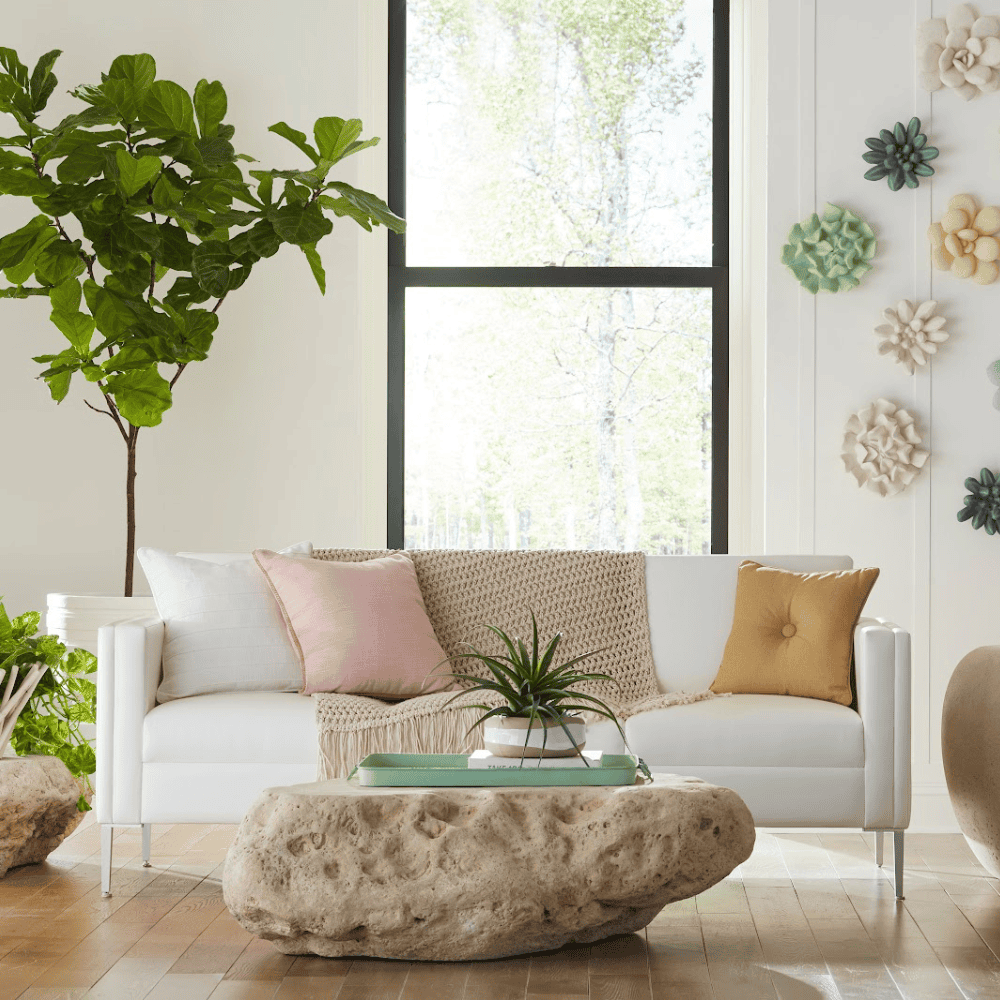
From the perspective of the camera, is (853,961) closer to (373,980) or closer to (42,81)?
(373,980)

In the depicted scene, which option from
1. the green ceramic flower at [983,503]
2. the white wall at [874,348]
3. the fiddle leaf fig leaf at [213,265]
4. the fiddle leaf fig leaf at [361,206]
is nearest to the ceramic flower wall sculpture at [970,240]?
the white wall at [874,348]

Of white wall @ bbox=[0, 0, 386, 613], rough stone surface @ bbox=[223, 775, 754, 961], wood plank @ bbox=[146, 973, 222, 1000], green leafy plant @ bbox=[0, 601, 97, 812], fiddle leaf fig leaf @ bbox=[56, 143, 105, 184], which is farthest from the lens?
white wall @ bbox=[0, 0, 386, 613]

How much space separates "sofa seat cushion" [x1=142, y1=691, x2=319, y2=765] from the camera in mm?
3131

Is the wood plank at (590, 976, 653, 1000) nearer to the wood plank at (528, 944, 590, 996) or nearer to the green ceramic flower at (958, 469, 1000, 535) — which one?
the wood plank at (528, 944, 590, 996)

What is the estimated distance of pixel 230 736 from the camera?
314 cm

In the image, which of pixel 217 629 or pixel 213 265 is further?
pixel 213 265

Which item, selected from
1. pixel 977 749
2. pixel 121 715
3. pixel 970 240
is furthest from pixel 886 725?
pixel 970 240

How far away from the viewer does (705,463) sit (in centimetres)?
475

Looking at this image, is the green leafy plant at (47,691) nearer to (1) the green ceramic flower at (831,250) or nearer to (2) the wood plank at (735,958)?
(2) the wood plank at (735,958)

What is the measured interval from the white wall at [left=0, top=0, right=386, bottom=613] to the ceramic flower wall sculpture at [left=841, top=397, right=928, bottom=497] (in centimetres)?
172

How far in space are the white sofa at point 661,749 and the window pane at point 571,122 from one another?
2.11 m

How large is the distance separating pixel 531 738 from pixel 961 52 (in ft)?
9.73

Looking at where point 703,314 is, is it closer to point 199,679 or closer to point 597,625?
point 597,625

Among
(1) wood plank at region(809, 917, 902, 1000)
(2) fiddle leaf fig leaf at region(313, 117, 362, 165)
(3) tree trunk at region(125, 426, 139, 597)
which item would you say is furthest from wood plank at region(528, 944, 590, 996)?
(2) fiddle leaf fig leaf at region(313, 117, 362, 165)
